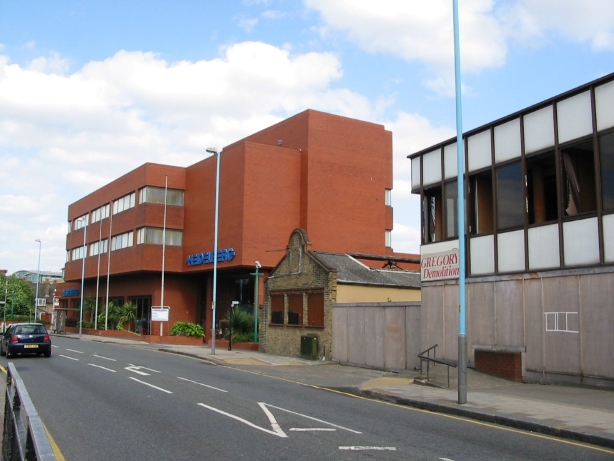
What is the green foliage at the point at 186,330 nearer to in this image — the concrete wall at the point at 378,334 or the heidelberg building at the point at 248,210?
the heidelberg building at the point at 248,210

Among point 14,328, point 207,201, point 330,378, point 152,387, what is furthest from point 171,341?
point 152,387

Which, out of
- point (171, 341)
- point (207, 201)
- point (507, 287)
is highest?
point (207, 201)

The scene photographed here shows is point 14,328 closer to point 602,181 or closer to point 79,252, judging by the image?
point 602,181

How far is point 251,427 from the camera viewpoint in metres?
10.5

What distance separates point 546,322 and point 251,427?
9693 mm

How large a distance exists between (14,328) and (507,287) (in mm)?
19790

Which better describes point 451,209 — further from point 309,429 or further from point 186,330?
point 186,330

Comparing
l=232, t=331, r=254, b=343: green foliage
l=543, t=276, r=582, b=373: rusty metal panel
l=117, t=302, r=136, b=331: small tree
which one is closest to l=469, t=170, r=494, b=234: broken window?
l=543, t=276, r=582, b=373: rusty metal panel

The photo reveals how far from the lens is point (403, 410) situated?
→ 13.4 m

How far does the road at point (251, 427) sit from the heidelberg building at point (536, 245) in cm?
513

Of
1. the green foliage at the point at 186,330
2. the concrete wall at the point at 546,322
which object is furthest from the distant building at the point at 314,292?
the green foliage at the point at 186,330

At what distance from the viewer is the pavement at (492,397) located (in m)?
10.9

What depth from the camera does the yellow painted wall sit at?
2731 centimetres

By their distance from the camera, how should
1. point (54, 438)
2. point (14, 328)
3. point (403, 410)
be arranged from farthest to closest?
point (14, 328)
point (403, 410)
point (54, 438)
